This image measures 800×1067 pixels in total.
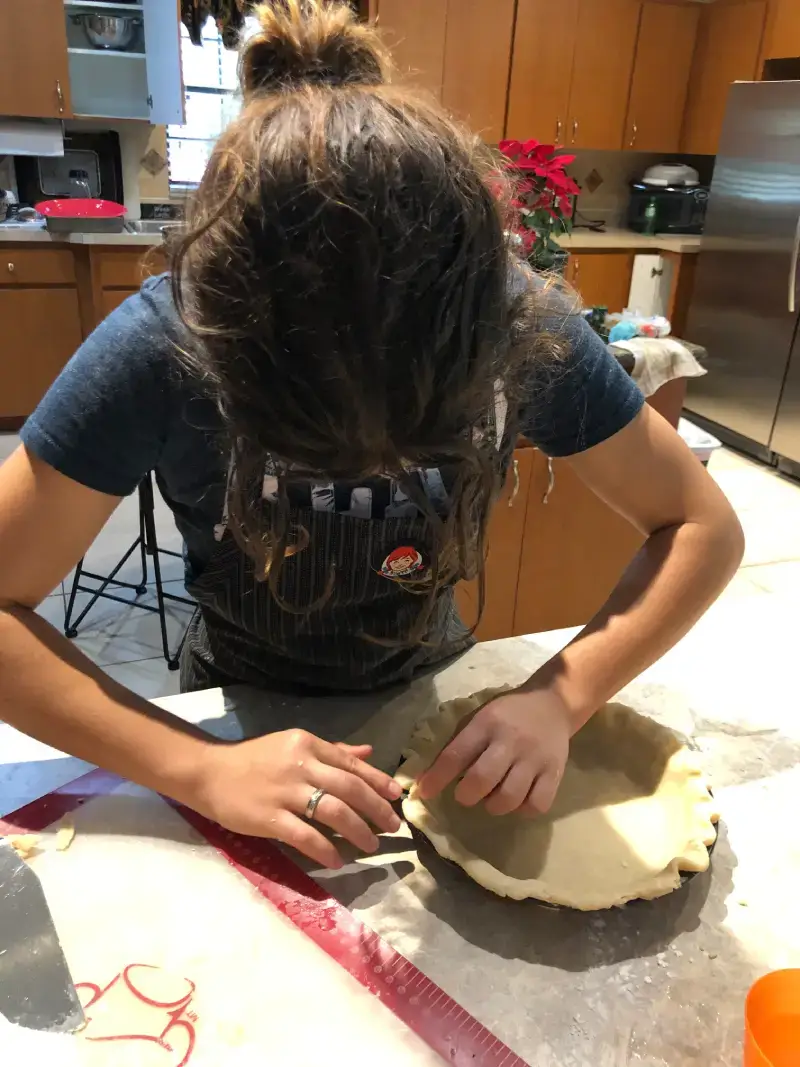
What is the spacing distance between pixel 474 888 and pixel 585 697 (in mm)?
199

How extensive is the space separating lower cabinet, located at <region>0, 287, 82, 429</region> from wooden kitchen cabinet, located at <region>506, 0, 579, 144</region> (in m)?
2.14

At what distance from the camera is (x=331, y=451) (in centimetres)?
54

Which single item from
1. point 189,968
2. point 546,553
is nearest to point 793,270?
point 546,553

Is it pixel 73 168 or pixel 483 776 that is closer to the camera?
pixel 483 776

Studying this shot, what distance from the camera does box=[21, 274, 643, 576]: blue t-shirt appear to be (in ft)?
2.15

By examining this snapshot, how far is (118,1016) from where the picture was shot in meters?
0.54

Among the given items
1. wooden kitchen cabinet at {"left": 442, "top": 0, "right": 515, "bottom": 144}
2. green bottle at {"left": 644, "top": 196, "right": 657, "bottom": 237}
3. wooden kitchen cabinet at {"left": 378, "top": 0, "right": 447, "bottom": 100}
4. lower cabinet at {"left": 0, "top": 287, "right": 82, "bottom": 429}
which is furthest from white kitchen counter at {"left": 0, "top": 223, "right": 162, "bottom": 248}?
green bottle at {"left": 644, "top": 196, "right": 657, "bottom": 237}

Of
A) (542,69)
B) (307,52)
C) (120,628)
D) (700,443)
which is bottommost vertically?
(120,628)

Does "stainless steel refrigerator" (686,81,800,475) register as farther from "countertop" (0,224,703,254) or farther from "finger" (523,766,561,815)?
"finger" (523,766,561,815)

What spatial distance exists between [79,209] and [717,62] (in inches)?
115

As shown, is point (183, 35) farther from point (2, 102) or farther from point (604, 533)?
point (604, 533)

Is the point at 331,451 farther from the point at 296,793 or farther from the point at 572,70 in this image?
the point at 572,70

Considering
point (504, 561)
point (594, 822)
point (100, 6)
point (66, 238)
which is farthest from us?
point (100, 6)

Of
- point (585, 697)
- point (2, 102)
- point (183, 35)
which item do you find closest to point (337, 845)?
point (585, 697)
